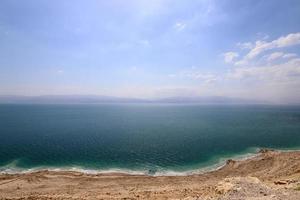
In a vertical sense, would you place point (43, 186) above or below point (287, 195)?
below

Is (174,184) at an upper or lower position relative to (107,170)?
upper

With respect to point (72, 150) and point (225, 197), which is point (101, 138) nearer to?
point (72, 150)

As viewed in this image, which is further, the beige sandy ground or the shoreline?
the shoreline

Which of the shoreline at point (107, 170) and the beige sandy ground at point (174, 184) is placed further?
the shoreline at point (107, 170)

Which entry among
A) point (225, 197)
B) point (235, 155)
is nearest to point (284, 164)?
point (235, 155)

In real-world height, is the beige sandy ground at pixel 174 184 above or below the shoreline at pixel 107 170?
above

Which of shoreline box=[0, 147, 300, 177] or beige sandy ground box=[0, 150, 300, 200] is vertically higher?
beige sandy ground box=[0, 150, 300, 200]

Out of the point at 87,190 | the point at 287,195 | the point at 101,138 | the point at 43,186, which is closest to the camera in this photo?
the point at 287,195

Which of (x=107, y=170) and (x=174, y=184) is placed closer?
(x=174, y=184)
